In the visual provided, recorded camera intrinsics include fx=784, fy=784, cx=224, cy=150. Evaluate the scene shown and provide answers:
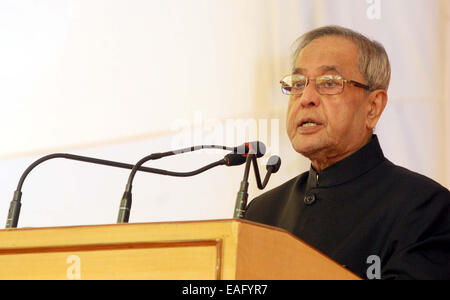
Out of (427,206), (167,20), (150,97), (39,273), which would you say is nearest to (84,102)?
(150,97)

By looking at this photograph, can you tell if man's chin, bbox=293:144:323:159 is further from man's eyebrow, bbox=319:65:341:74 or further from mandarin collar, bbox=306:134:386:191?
man's eyebrow, bbox=319:65:341:74

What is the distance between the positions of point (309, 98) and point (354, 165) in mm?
275

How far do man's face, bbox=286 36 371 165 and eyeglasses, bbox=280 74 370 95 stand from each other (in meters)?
0.01

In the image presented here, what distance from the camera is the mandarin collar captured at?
2635 mm

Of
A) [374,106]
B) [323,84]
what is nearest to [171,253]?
[323,84]

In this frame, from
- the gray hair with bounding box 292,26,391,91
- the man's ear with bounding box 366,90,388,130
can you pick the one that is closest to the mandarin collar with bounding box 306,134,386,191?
the man's ear with bounding box 366,90,388,130

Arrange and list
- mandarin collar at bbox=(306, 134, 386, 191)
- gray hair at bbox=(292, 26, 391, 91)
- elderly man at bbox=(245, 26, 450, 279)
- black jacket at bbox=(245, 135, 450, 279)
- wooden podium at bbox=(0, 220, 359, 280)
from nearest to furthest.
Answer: wooden podium at bbox=(0, 220, 359, 280)
black jacket at bbox=(245, 135, 450, 279)
elderly man at bbox=(245, 26, 450, 279)
mandarin collar at bbox=(306, 134, 386, 191)
gray hair at bbox=(292, 26, 391, 91)

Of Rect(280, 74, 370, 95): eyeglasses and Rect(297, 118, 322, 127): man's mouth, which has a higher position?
Rect(280, 74, 370, 95): eyeglasses

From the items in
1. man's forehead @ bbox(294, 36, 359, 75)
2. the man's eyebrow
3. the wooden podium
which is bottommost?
the wooden podium

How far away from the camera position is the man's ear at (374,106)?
9.14 feet

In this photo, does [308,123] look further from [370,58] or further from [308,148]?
[370,58]

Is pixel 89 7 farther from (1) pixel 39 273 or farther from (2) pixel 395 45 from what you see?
→ (1) pixel 39 273

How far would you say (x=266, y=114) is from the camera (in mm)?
3363

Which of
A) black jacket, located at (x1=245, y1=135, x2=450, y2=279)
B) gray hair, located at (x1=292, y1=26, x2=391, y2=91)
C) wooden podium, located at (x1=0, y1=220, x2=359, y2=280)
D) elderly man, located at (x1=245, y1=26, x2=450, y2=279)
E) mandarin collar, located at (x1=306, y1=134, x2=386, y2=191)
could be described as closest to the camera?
wooden podium, located at (x1=0, y1=220, x2=359, y2=280)
